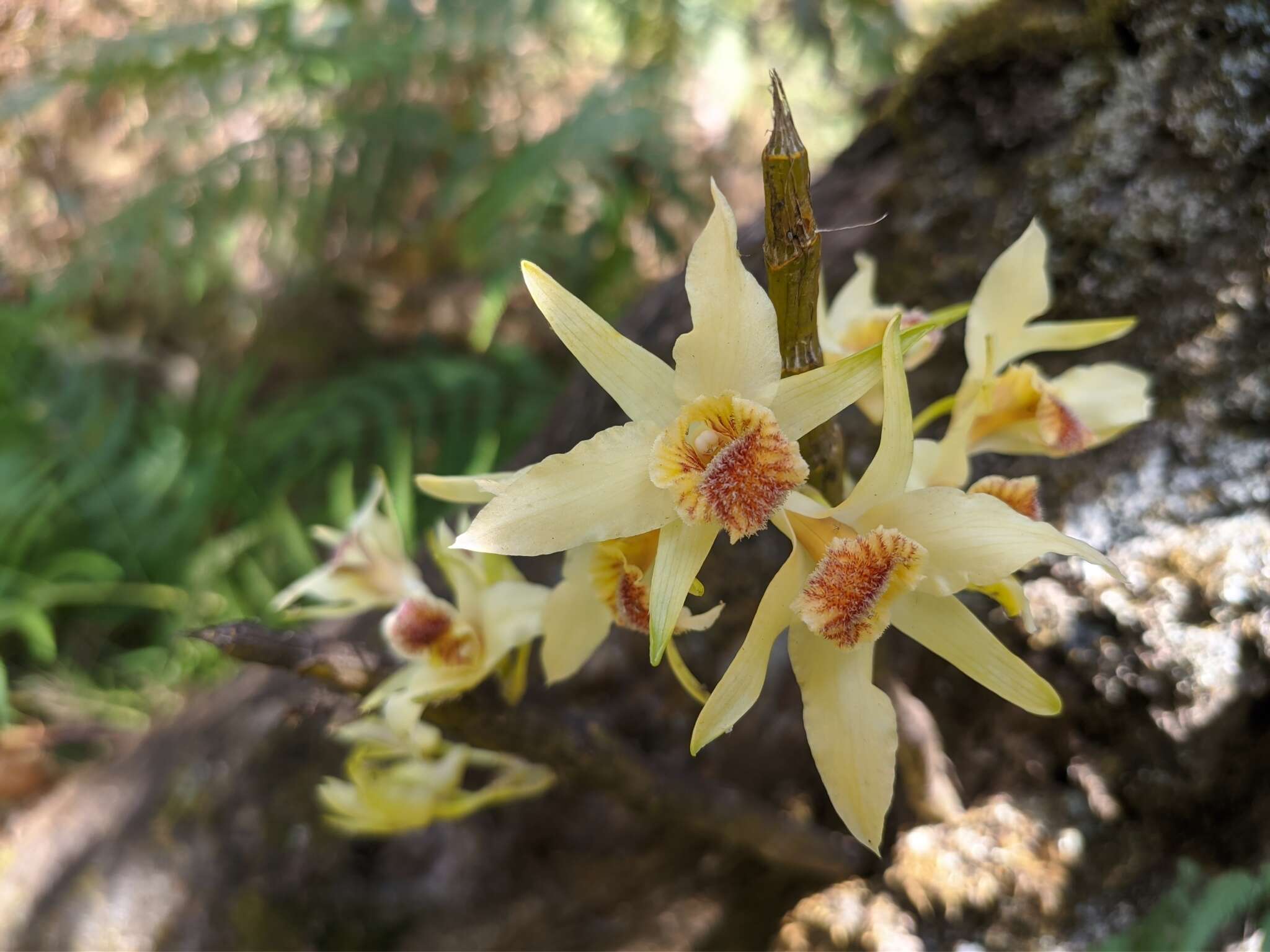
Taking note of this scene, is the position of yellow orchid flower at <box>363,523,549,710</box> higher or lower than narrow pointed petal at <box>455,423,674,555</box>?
lower

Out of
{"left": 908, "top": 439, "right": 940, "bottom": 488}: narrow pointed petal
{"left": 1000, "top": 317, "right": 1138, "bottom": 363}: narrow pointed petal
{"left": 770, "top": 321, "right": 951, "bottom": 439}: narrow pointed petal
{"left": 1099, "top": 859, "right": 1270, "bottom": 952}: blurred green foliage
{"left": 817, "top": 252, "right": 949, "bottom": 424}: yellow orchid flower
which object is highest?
{"left": 770, "top": 321, "right": 951, "bottom": 439}: narrow pointed petal

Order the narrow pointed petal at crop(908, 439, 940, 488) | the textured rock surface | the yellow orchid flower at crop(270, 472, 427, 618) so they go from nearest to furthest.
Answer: the narrow pointed petal at crop(908, 439, 940, 488)
the yellow orchid flower at crop(270, 472, 427, 618)
the textured rock surface

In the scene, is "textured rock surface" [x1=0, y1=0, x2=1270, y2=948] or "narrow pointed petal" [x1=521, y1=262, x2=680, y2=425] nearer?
"narrow pointed petal" [x1=521, y1=262, x2=680, y2=425]

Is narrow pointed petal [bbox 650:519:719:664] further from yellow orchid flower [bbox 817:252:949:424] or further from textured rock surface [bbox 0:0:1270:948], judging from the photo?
textured rock surface [bbox 0:0:1270:948]

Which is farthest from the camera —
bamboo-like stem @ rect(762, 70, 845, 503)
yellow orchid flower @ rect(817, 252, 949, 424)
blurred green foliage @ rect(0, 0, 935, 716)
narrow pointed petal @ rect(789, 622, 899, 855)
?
blurred green foliage @ rect(0, 0, 935, 716)

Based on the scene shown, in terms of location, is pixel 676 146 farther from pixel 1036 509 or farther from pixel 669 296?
pixel 1036 509

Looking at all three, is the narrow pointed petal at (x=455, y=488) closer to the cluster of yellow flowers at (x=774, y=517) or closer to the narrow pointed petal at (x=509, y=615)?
the cluster of yellow flowers at (x=774, y=517)

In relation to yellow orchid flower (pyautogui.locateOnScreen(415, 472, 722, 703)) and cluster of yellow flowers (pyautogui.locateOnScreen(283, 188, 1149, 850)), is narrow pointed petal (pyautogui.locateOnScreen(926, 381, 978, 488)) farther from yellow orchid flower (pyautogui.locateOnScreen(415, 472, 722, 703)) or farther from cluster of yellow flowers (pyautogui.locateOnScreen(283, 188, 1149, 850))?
yellow orchid flower (pyautogui.locateOnScreen(415, 472, 722, 703))

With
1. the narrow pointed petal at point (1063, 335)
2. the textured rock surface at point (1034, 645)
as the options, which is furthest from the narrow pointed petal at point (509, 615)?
the narrow pointed petal at point (1063, 335)

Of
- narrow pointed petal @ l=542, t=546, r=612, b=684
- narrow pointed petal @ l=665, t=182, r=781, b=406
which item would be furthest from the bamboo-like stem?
narrow pointed petal @ l=542, t=546, r=612, b=684
